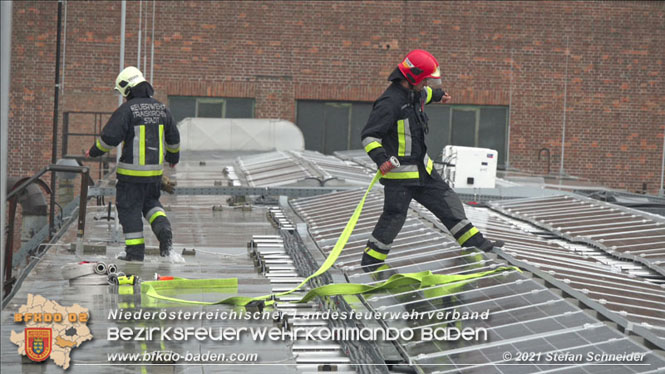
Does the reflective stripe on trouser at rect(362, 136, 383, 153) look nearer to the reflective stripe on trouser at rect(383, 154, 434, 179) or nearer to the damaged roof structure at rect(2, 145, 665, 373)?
the reflective stripe on trouser at rect(383, 154, 434, 179)

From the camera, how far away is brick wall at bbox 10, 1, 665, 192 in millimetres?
26031

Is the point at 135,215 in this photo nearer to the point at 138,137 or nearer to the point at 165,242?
the point at 165,242

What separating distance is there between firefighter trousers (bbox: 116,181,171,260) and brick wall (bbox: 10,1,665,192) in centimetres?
1724

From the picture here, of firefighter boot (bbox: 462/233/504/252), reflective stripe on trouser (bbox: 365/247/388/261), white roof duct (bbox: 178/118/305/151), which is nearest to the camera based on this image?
reflective stripe on trouser (bbox: 365/247/388/261)

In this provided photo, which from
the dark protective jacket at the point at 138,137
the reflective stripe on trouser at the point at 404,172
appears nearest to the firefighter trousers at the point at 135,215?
the dark protective jacket at the point at 138,137

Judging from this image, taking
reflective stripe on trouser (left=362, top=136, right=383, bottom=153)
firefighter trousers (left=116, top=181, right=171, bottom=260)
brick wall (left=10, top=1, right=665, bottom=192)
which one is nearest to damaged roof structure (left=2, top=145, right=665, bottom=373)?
firefighter trousers (left=116, top=181, right=171, bottom=260)

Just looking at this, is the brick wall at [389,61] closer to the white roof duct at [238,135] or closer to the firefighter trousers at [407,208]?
the white roof duct at [238,135]

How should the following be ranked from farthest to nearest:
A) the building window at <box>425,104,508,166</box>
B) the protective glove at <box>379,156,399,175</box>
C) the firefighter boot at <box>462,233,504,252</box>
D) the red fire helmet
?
the building window at <box>425,104,508,166</box> → the firefighter boot at <box>462,233,504,252</box> → the red fire helmet → the protective glove at <box>379,156,399,175</box>

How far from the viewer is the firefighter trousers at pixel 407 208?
7.70 meters

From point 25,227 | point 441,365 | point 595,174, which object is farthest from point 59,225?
point 595,174

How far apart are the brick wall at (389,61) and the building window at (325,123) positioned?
13.1 inches

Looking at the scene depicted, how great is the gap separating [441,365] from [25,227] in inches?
579

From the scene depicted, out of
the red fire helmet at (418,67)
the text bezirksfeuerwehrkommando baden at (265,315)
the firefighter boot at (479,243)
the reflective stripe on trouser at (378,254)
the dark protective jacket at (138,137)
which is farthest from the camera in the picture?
the dark protective jacket at (138,137)

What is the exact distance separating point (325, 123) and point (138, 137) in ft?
59.6
